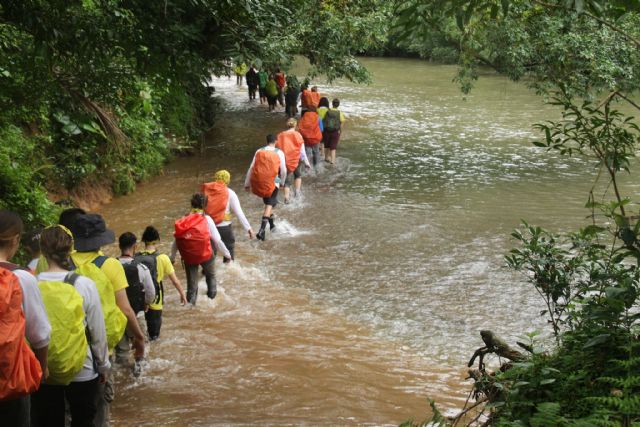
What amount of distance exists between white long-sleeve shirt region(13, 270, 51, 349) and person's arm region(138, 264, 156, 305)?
2.54 metres

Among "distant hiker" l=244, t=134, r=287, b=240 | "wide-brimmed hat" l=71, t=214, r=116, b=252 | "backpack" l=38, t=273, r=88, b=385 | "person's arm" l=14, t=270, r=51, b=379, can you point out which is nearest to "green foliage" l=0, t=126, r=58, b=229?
"distant hiker" l=244, t=134, r=287, b=240

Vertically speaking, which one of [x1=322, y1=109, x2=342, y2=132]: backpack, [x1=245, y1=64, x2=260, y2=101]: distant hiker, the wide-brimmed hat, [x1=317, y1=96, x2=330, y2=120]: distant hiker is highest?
[x1=245, y1=64, x2=260, y2=101]: distant hiker

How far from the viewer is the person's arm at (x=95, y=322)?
4371 millimetres

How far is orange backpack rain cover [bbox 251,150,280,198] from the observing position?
1159 cm

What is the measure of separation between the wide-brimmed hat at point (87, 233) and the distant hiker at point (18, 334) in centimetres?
101

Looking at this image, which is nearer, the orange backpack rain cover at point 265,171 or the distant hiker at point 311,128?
the orange backpack rain cover at point 265,171

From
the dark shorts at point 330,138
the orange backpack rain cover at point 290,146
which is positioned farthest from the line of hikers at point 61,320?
the dark shorts at point 330,138

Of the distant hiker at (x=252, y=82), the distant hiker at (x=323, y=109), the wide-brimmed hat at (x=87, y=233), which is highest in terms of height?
the distant hiker at (x=252, y=82)

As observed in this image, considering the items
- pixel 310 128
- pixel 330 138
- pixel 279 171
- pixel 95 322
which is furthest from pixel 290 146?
pixel 95 322

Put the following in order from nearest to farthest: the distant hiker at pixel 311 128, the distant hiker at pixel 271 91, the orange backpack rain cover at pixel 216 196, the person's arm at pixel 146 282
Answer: the person's arm at pixel 146 282, the orange backpack rain cover at pixel 216 196, the distant hiker at pixel 311 128, the distant hiker at pixel 271 91

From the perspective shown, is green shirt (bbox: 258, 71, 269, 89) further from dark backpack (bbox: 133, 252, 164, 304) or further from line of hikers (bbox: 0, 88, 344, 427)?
line of hikers (bbox: 0, 88, 344, 427)

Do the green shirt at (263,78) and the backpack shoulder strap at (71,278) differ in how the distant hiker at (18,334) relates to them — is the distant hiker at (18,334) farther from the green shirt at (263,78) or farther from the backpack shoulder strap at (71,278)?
the green shirt at (263,78)

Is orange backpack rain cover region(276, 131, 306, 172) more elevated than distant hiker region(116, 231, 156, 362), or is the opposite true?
orange backpack rain cover region(276, 131, 306, 172)

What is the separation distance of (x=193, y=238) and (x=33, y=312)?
428 centimetres
